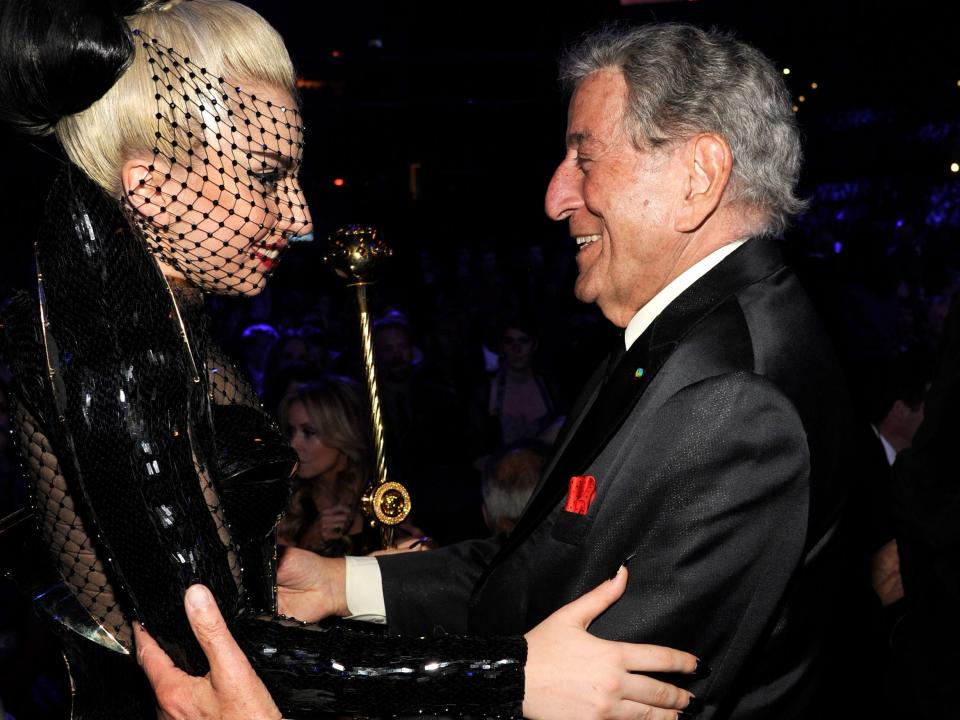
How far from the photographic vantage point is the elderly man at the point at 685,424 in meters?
1.73

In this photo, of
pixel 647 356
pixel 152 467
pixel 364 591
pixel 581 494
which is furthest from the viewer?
pixel 364 591

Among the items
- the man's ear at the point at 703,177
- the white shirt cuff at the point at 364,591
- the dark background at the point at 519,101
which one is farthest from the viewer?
the dark background at the point at 519,101

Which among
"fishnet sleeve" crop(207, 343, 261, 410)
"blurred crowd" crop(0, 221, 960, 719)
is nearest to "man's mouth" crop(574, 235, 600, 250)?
"blurred crowd" crop(0, 221, 960, 719)

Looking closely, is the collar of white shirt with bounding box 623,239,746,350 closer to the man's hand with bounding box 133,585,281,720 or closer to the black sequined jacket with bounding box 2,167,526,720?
the black sequined jacket with bounding box 2,167,526,720

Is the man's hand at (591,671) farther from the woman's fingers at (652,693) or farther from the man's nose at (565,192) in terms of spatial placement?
the man's nose at (565,192)

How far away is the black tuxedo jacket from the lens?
172 cm

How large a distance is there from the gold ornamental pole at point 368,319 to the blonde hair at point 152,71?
60cm

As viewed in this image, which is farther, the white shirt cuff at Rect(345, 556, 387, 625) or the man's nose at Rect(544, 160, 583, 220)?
the white shirt cuff at Rect(345, 556, 387, 625)

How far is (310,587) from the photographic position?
2.48 metres

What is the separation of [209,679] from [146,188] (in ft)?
2.85

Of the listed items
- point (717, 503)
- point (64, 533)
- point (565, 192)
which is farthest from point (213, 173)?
point (717, 503)

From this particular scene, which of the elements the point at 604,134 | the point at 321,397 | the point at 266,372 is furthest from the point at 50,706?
the point at 266,372

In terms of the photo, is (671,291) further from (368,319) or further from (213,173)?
(213,173)

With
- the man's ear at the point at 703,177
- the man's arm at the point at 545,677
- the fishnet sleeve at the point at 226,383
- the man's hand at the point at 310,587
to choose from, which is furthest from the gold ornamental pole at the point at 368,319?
the man's arm at the point at 545,677
